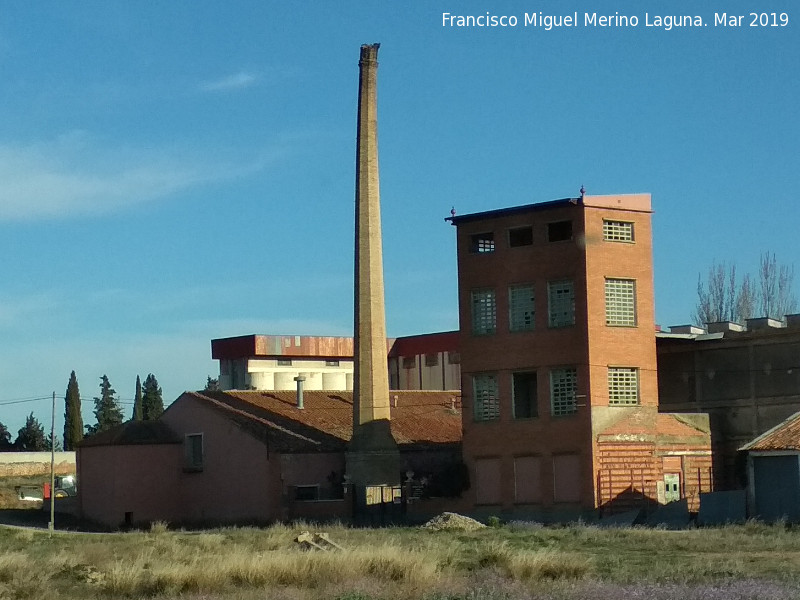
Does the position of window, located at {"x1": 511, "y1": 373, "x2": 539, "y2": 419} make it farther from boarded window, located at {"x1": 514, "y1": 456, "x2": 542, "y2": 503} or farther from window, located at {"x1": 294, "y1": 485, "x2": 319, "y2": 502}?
window, located at {"x1": 294, "y1": 485, "x2": 319, "y2": 502}

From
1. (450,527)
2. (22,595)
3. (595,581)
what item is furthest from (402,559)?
(450,527)

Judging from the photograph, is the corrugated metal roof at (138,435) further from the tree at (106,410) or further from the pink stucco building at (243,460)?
the tree at (106,410)

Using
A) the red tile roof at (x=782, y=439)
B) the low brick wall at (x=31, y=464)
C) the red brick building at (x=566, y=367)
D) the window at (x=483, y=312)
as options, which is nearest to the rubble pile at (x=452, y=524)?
the red brick building at (x=566, y=367)

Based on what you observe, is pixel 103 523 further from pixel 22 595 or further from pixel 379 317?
pixel 22 595

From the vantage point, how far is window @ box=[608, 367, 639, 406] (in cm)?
4475

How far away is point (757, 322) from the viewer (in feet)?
154

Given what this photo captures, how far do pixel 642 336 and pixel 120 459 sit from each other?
2104cm

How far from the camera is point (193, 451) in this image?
53906mm

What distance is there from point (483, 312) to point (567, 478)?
652 centimetres

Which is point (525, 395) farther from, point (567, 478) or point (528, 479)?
point (567, 478)

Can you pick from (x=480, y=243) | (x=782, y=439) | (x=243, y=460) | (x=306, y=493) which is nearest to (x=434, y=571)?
(x=782, y=439)

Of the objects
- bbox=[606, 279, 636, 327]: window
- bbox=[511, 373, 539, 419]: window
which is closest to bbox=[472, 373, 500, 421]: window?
bbox=[511, 373, 539, 419]: window

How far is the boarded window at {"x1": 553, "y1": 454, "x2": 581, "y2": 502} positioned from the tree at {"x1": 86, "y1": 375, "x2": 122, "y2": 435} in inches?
2240

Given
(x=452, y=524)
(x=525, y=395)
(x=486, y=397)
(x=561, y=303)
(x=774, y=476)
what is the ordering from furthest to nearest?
(x=525, y=395), (x=486, y=397), (x=561, y=303), (x=452, y=524), (x=774, y=476)
